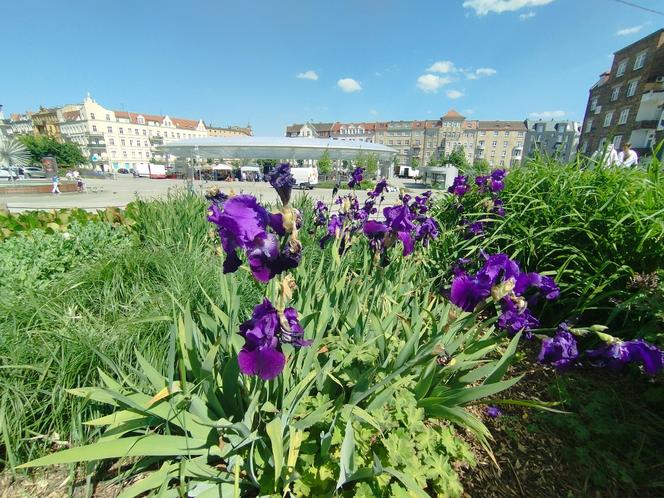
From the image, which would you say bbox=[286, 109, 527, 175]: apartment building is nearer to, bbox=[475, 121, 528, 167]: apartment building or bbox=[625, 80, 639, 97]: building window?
bbox=[475, 121, 528, 167]: apartment building

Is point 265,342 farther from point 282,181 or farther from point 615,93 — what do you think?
point 615,93

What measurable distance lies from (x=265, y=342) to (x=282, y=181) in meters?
0.57

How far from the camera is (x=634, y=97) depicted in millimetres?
25844

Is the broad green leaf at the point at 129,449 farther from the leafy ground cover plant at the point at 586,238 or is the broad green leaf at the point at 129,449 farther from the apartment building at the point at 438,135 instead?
the apartment building at the point at 438,135

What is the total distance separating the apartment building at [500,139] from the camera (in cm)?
7519

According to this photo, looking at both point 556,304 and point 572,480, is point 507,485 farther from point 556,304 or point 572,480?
point 556,304

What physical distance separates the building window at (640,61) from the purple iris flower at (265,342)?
38.8m

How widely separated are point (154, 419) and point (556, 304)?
276cm

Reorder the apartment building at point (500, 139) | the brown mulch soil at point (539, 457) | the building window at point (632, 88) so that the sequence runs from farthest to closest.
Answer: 1. the apartment building at point (500, 139)
2. the building window at point (632, 88)
3. the brown mulch soil at point (539, 457)

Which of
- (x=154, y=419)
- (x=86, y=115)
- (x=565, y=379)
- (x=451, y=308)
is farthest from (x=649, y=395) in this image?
(x=86, y=115)

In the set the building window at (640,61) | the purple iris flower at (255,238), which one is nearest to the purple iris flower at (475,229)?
the purple iris flower at (255,238)

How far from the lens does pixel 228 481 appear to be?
3.90 feet

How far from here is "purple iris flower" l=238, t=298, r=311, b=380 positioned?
916mm

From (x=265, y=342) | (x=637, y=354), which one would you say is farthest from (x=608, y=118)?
(x=265, y=342)
